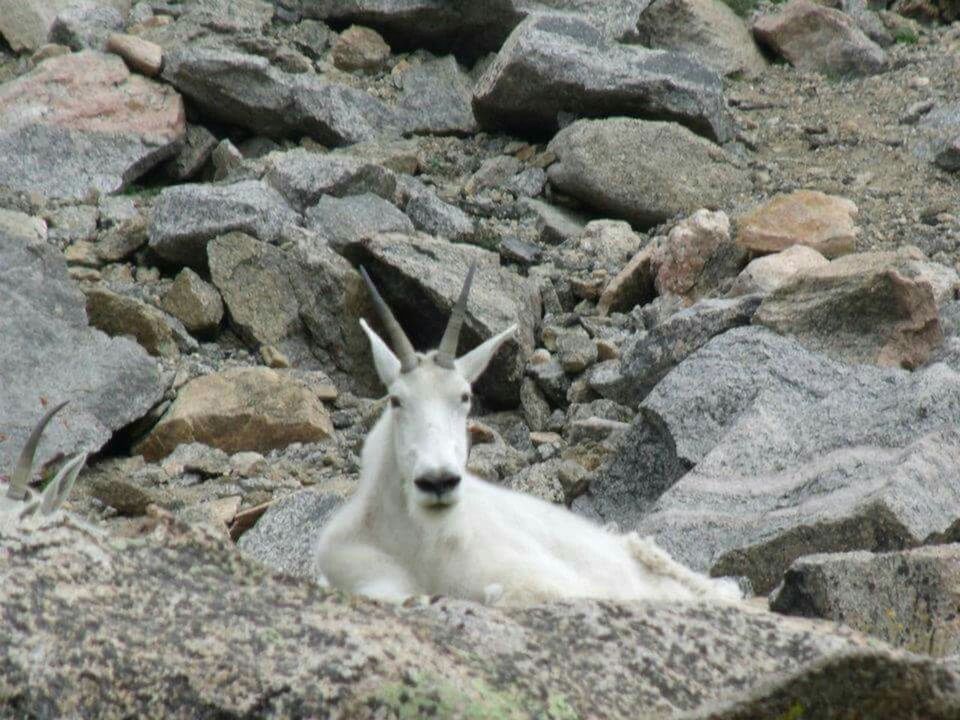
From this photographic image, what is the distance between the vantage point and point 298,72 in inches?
853

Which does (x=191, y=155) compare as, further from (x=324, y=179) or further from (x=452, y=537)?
(x=452, y=537)

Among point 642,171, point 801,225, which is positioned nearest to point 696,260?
point 801,225

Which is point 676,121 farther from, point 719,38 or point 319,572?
point 319,572

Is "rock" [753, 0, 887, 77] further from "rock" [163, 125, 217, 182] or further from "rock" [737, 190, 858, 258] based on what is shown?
"rock" [163, 125, 217, 182]

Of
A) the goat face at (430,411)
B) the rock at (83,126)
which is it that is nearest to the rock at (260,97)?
the rock at (83,126)

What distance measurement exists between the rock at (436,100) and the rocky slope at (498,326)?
0.07 metres

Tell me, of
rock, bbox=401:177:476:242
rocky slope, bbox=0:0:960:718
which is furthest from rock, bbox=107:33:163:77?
rock, bbox=401:177:476:242

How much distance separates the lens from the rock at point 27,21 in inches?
856

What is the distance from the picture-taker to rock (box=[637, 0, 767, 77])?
22859 mm

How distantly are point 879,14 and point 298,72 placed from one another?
362 inches

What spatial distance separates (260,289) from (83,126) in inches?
186

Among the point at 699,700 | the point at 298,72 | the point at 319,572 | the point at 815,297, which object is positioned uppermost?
the point at 699,700

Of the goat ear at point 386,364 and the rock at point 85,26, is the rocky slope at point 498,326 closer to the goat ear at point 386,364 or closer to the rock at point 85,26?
the rock at point 85,26

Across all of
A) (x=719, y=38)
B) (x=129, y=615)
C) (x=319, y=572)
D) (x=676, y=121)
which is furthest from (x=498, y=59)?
(x=129, y=615)
